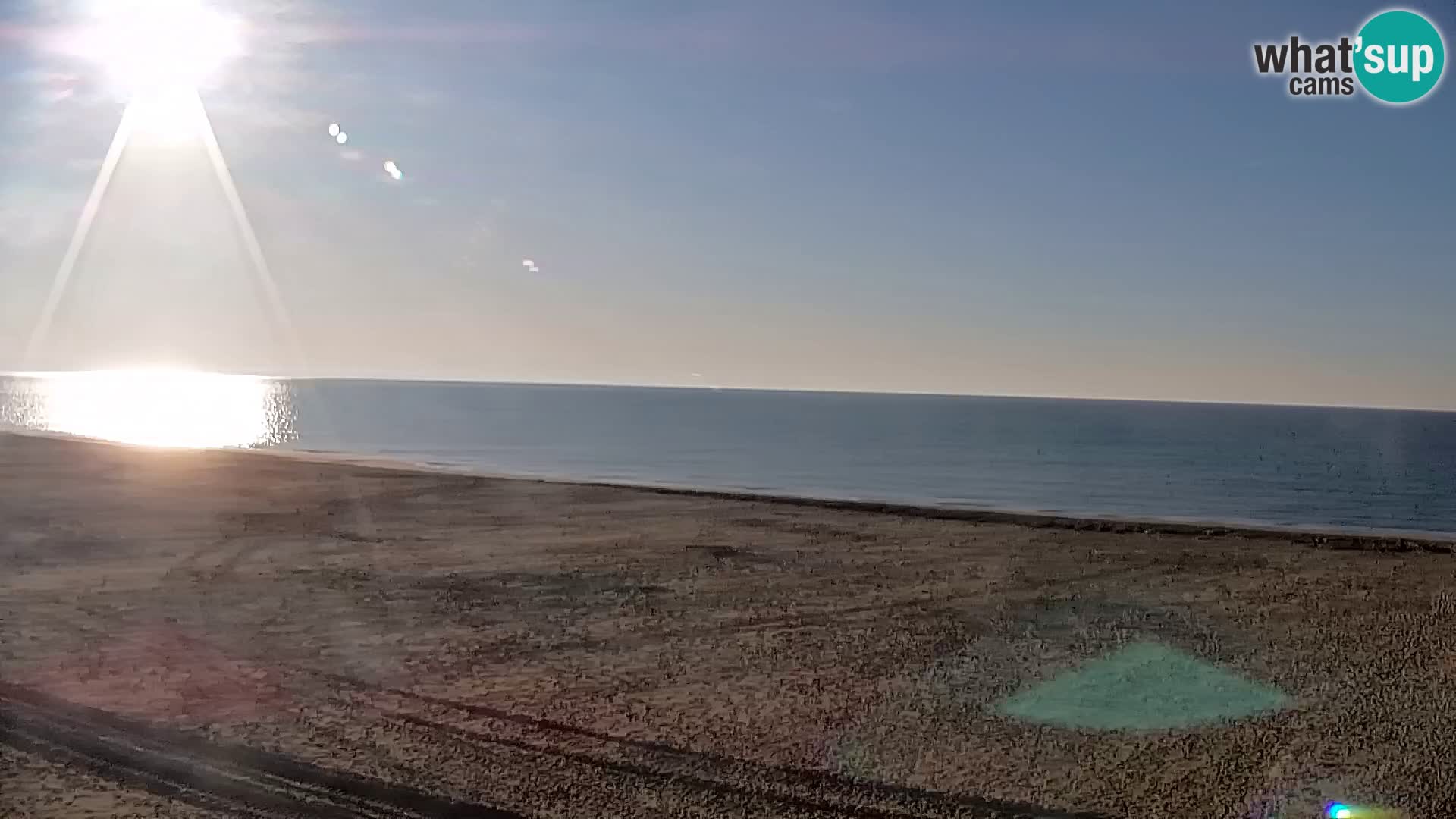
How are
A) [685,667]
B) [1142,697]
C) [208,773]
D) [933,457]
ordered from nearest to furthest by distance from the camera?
[208,773] → [1142,697] → [685,667] → [933,457]

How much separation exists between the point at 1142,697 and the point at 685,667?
5271 mm

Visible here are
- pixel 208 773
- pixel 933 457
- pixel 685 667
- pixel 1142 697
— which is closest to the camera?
pixel 208 773

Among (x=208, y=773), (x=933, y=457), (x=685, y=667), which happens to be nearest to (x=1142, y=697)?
(x=685, y=667)

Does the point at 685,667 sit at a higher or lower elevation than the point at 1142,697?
higher

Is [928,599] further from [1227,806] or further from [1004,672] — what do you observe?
[1227,806]

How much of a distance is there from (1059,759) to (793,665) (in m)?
4.04

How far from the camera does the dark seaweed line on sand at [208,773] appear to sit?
8680 mm

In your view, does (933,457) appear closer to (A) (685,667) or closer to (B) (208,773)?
(A) (685,667)

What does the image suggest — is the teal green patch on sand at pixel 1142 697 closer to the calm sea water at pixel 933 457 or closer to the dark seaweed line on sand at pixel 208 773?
the dark seaweed line on sand at pixel 208 773

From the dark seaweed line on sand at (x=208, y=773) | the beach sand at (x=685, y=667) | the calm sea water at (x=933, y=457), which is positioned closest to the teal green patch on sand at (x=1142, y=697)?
the beach sand at (x=685, y=667)

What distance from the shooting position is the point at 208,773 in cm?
944

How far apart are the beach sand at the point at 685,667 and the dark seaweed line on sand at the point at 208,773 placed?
0.04 m

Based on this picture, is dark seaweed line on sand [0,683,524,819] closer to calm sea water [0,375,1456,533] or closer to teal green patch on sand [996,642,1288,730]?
teal green patch on sand [996,642,1288,730]

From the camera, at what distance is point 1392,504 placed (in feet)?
172
